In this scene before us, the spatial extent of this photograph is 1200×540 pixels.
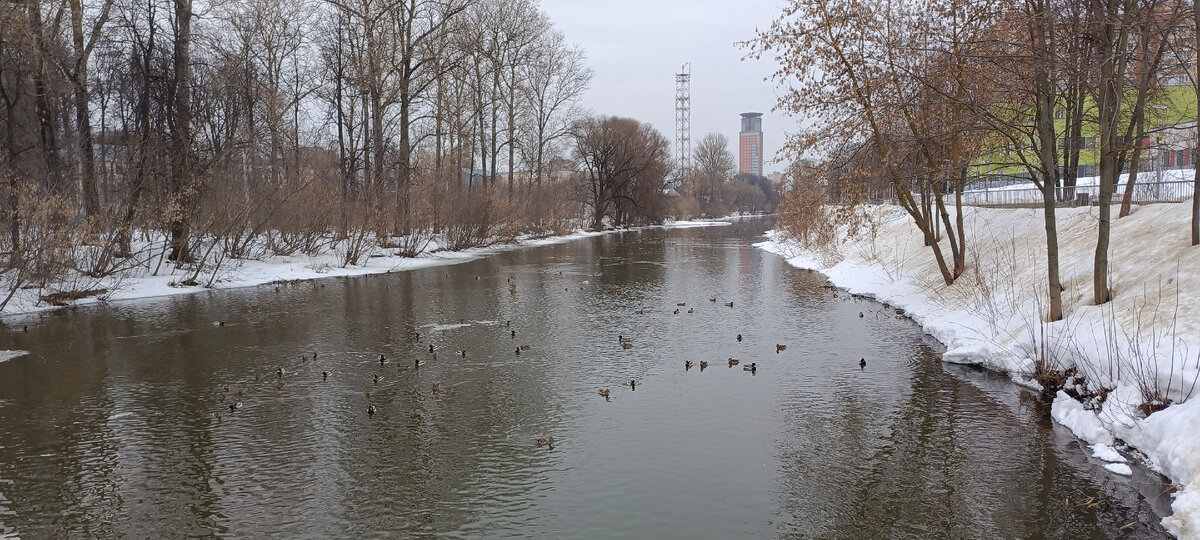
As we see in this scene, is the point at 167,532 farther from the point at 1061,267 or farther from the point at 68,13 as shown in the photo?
Answer: the point at 68,13

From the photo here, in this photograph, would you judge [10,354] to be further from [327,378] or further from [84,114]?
[84,114]

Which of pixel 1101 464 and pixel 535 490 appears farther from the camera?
pixel 1101 464

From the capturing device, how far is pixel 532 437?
8836mm

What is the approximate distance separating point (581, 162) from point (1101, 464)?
62.3 m

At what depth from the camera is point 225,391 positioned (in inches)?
425

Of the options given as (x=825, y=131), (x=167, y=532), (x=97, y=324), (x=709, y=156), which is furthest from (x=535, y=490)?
(x=709, y=156)

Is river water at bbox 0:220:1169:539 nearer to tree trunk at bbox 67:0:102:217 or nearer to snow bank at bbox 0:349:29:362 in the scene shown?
snow bank at bbox 0:349:29:362

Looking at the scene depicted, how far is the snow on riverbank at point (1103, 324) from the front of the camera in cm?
762

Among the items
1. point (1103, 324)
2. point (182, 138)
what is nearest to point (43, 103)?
point (182, 138)

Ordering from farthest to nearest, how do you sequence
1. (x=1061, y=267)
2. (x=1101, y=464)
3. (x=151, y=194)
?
1. (x=151, y=194)
2. (x=1061, y=267)
3. (x=1101, y=464)

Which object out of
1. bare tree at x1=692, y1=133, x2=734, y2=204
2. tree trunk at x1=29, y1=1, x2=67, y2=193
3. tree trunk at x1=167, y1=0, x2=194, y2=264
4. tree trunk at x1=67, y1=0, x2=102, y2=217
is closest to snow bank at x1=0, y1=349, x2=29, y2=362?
tree trunk at x1=167, y1=0, x2=194, y2=264

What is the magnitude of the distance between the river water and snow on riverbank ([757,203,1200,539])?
43cm

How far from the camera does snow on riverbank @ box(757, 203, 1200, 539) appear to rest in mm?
7617

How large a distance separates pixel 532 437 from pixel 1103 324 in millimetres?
7729
